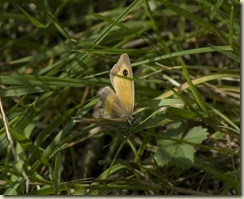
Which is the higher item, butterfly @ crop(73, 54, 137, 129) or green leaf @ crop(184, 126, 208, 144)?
butterfly @ crop(73, 54, 137, 129)

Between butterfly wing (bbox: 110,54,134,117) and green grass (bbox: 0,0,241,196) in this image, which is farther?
green grass (bbox: 0,0,241,196)

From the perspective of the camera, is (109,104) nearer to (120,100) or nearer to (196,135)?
(120,100)

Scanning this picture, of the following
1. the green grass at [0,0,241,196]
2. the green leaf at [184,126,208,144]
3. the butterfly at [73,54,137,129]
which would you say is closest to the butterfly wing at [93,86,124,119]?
the butterfly at [73,54,137,129]

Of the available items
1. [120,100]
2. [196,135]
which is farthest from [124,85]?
[196,135]

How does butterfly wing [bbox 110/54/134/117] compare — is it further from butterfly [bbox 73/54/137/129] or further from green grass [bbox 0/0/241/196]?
green grass [bbox 0/0/241/196]

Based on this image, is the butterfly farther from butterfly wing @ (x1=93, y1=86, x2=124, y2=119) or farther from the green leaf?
the green leaf

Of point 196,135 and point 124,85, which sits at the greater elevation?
point 124,85
